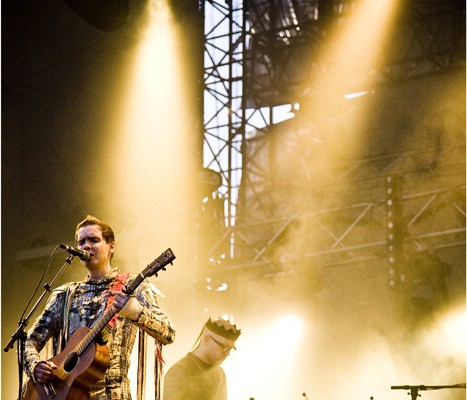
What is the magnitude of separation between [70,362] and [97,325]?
222mm

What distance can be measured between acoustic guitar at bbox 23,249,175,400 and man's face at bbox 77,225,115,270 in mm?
343

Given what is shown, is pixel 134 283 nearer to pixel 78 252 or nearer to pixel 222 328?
pixel 78 252

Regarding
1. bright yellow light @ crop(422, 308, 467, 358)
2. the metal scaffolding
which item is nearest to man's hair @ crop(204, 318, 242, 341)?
the metal scaffolding

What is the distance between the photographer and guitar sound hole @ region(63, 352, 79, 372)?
3.44 metres

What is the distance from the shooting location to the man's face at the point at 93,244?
366 centimetres

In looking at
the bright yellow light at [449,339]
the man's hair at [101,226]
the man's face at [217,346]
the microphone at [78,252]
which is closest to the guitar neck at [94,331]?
the microphone at [78,252]

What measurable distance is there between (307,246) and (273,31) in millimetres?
3056

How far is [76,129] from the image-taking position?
392 inches

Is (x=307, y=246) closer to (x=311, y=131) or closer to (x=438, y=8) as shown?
(x=311, y=131)

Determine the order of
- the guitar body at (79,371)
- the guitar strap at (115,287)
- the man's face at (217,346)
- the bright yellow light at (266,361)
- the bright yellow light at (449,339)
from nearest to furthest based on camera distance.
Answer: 1. the guitar body at (79,371)
2. the guitar strap at (115,287)
3. the man's face at (217,346)
4. the bright yellow light at (449,339)
5. the bright yellow light at (266,361)

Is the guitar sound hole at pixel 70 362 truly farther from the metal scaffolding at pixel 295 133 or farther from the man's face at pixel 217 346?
the metal scaffolding at pixel 295 133

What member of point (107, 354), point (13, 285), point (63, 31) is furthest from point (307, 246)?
point (107, 354)

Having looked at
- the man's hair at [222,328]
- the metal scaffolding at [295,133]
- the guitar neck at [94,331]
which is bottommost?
the guitar neck at [94,331]

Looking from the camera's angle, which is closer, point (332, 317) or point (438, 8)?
point (438, 8)
